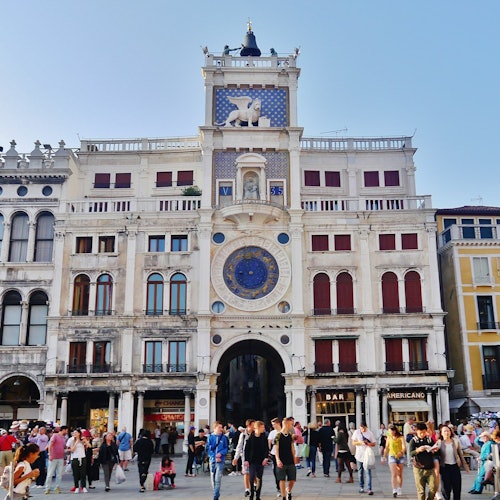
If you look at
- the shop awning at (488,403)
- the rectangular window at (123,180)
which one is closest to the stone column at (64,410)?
the rectangular window at (123,180)

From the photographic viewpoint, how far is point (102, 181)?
150 ft

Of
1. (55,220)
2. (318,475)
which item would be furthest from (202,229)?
(318,475)

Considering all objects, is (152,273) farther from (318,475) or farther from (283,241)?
(318,475)

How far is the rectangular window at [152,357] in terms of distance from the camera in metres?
39.2

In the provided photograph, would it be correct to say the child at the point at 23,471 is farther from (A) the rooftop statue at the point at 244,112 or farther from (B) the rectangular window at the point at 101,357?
(A) the rooftop statue at the point at 244,112

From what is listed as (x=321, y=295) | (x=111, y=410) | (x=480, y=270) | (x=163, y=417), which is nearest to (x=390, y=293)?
(x=321, y=295)

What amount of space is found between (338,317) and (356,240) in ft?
16.0

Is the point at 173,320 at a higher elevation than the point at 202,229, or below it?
below

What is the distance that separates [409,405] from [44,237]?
2384cm

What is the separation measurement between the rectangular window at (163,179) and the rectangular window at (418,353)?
734 inches

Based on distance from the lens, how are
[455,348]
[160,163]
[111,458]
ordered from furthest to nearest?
[160,163]
[455,348]
[111,458]

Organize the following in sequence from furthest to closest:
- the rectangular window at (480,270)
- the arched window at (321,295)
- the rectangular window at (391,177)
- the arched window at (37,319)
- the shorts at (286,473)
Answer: the rectangular window at (391,177), the rectangular window at (480,270), the arched window at (37,319), the arched window at (321,295), the shorts at (286,473)

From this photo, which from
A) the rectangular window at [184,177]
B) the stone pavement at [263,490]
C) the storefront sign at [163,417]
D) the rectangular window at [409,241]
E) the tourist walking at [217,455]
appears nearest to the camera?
the tourist walking at [217,455]

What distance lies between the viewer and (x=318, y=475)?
24438mm
